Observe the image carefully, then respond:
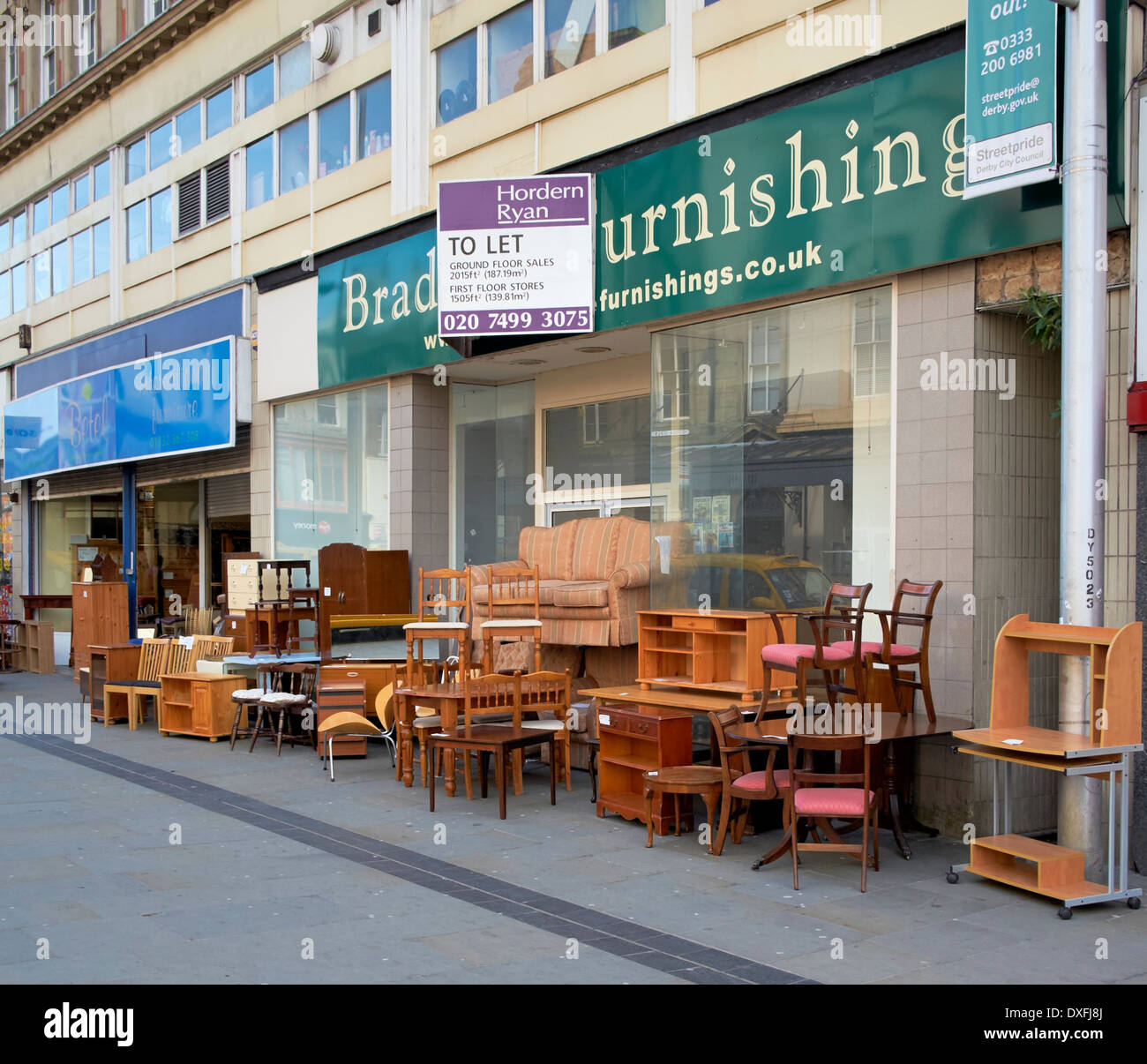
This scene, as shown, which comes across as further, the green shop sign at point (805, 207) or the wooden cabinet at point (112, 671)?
the wooden cabinet at point (112, 671)

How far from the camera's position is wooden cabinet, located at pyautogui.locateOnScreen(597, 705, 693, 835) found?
884 centimetres

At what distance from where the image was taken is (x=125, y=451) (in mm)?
21266

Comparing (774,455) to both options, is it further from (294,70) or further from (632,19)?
(294,70)

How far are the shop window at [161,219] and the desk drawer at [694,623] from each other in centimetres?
1484

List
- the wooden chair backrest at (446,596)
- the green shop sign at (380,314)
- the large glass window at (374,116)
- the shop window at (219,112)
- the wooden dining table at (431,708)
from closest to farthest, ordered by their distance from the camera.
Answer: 1. the wooden dining table at (431,708)
2. the wooden chair backrest at (446,596)
3. the green shop sign at (380,314)
4. the large glass window at (374,116)
5. the shop window at (219,112)

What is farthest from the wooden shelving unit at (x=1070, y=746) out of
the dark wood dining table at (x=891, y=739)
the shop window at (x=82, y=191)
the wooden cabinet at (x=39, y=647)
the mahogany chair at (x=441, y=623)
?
the shop window at (x=82, y=191)

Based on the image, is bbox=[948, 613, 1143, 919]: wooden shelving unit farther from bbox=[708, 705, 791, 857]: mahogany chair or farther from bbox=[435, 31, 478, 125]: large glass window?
bbox=[435, 31, 478, 125]: large glass window

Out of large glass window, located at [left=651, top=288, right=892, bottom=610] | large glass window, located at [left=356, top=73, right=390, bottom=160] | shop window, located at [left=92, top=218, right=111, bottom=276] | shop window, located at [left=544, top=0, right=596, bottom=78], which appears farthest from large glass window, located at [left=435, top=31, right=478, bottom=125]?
shop window, located at [left=92, top=218, right=111, bottom=276]

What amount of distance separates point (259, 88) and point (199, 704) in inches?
387

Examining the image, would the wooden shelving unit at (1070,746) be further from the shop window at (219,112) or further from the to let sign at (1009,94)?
the shop window at (219,112)

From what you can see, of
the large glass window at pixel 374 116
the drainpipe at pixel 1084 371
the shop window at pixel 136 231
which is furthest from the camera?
the shop window at pixel 136 231

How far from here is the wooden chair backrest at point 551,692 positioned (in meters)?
10.2
